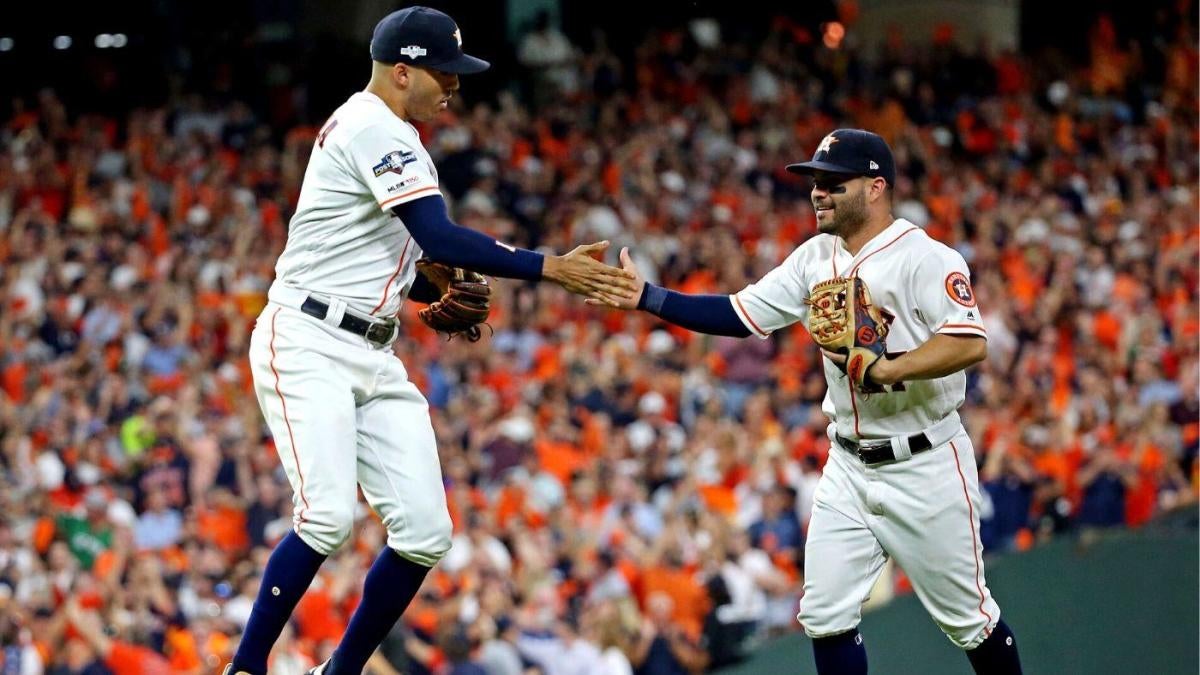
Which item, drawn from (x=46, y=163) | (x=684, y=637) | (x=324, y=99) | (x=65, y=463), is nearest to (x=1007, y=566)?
(x=684, y=637)

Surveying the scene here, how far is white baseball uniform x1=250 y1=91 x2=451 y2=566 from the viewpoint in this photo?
481 centimetres

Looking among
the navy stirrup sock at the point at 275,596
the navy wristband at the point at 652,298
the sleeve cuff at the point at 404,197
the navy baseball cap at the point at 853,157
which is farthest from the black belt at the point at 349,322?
the navy baseball cap at the point at 853,157

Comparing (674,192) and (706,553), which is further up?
(674,192)

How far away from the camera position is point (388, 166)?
4.80m

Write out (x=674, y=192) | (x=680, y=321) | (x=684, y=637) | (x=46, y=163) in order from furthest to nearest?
(x=674, y=192)
(x=46, y=163)
(x=684, y=637)
(x=680, y=321)

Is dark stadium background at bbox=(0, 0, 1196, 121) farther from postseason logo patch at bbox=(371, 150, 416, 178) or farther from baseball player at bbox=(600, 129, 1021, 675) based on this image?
baseball player at bbox=(600, 129, 1021, 675)

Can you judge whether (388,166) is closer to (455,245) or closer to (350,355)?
(455,245)

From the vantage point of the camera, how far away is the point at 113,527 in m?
9.76

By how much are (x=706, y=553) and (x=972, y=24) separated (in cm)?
1138

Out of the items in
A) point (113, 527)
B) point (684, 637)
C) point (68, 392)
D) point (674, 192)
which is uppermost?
point (674, 192)

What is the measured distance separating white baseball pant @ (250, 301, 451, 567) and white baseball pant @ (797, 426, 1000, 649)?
47.8 inches

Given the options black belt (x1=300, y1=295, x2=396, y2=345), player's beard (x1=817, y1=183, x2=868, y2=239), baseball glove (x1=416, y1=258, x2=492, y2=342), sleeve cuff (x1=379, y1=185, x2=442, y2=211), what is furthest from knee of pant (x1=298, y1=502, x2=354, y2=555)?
player's beard (x1=817, y1=183, x2=868, y2=239)

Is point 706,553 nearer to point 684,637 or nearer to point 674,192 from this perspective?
point 684,637

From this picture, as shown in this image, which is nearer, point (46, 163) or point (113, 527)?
point (113, 527)
